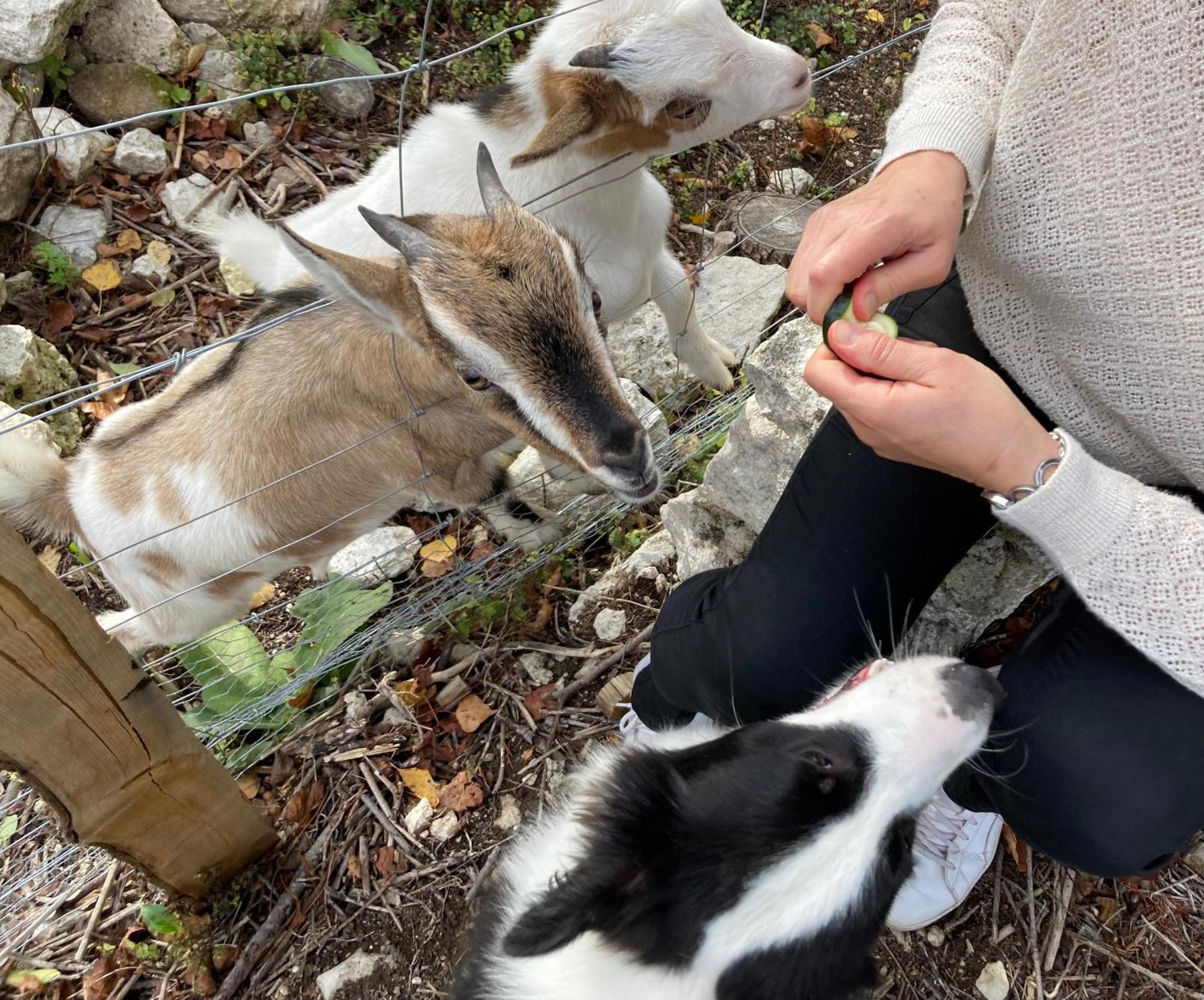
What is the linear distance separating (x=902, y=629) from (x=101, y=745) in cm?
193

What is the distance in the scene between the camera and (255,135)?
433 centimetres

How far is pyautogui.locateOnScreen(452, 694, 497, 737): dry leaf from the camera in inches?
110

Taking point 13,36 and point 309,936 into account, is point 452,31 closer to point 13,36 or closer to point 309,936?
point 13,36

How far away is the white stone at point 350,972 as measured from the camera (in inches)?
92.4

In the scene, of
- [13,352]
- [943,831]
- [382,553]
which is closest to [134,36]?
[13,352]

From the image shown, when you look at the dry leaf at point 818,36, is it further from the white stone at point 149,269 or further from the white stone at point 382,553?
the white stone at point 149,269

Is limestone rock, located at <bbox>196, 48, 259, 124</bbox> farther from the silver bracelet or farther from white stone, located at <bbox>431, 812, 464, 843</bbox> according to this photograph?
the silver bracelet

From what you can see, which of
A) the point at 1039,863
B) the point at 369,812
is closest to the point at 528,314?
the point at 369,812

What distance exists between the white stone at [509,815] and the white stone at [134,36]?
4226 mm

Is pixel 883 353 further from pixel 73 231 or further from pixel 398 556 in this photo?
pixel 73 231

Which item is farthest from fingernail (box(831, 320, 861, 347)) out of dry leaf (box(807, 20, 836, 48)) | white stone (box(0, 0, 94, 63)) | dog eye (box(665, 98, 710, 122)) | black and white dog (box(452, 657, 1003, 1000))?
white stone (box(0, 0, 94, 63))

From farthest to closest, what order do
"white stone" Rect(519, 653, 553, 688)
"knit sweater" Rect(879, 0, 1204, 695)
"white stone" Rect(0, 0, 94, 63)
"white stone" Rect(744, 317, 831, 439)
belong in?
1. "white stone" Rect(0, 0, 94, 63)
2. "white stone" Rect(519, 653, 553, 688)
3. "white stone" Rect(744, 317, 831, 439)
4. "knit sweater" Rect(879, 0, 1204, 695)

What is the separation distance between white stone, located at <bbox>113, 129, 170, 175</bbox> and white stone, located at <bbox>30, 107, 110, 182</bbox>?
0.11 m

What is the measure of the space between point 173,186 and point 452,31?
183 centimetres
